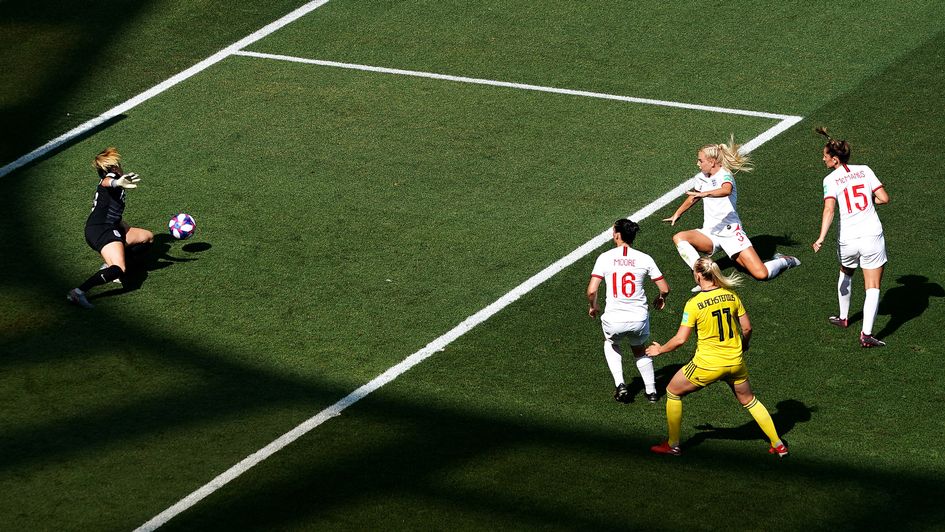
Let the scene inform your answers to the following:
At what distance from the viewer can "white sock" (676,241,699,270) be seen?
15.2 metres

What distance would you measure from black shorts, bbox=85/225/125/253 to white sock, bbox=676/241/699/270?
22.3ft

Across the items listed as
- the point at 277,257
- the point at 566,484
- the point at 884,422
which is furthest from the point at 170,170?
the point at 884,422

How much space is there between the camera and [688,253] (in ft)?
50.1

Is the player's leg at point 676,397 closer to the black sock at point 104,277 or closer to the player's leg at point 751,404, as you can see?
the player's leg at point 751,404

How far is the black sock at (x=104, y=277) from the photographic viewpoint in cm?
1563

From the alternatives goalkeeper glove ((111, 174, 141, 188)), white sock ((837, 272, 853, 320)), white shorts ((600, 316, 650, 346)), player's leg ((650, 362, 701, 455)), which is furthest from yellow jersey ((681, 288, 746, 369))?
goalkeeper glove ((111, 174, 141, 188))

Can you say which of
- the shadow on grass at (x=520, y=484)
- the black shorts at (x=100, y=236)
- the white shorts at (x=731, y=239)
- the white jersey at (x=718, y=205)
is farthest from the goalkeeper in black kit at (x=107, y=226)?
the white shorts at (x=731, y=239)

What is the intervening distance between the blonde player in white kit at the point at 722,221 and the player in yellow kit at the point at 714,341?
139 inches

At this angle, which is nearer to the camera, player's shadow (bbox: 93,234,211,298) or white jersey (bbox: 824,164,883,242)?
white jersey (bbox: 824,164,883,242)

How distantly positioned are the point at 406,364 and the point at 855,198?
5.24 metres

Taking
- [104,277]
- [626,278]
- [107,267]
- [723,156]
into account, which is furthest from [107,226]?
[723,156]

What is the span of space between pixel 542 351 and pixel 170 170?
7.69 meters

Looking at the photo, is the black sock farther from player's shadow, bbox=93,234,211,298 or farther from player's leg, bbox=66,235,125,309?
player's shadow, bbox=93,234,211,298

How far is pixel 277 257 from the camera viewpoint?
16828 mm
